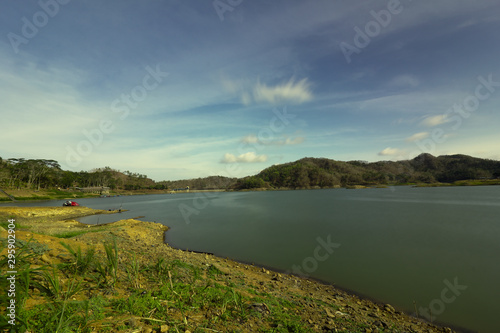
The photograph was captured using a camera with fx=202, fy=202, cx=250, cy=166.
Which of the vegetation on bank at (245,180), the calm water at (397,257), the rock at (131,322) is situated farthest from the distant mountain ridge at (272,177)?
the rock at (131,322)

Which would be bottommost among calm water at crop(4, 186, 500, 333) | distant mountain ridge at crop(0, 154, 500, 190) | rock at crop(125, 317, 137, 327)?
calm water at crop(4, 186, 500, 333)

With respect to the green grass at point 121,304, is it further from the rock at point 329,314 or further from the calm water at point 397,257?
the calm water at point 397,257

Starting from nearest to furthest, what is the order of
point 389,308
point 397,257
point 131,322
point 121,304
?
point 131,322 < point 121,304 < point 389,308 < point 397,257

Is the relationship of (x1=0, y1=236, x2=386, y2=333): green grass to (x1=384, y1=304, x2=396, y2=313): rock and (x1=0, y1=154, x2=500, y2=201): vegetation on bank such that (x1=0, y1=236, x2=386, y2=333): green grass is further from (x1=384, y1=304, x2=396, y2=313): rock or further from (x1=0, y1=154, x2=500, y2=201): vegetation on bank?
(x1=0, y1=154, x2=500, y2=201): vegetation on bank

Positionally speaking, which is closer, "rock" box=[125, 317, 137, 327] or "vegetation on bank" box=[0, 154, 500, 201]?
"rock" box=[125, 317, 137, 327]

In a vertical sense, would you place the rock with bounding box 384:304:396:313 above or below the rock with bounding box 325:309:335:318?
below

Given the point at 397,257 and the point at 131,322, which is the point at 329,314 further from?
the point at 397,257

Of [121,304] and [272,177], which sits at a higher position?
[272,177]

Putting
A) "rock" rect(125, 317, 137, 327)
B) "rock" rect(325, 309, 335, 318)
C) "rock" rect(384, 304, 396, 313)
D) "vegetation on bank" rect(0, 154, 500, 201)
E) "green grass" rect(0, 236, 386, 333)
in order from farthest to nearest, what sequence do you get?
"vegetation on bank" rect(0, 154, 500, 201) → "rock" rect(384, 304, 396, 313) → "rock" rect(325, 309, 335, 318) → "rock" rect(125, 317, 137, 327) → "green grass" rect(0, 236, 386, 333)

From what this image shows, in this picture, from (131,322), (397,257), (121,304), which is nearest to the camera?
(131,322)

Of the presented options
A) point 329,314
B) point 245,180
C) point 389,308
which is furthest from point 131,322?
point 245,180

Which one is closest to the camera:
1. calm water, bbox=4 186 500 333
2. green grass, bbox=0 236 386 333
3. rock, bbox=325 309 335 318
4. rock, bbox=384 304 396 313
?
green grass, bbox=0 236 386 333

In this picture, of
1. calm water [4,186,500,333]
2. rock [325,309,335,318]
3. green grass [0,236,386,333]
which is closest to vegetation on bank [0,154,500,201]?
calm water [4,186,500,333]

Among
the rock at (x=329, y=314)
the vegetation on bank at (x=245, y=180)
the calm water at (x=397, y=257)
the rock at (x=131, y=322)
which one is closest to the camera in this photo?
the rock at (x=131, y=322)
